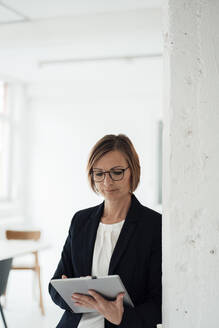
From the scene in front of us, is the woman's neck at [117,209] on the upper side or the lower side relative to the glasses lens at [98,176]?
lower

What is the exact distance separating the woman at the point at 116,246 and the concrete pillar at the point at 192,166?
0.21m

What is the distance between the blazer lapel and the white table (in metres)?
1.93

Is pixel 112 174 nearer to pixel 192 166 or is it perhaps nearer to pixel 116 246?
pixel 116 246

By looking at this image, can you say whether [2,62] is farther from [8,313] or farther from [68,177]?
[8,313]

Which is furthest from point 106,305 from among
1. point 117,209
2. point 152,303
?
point 117,209

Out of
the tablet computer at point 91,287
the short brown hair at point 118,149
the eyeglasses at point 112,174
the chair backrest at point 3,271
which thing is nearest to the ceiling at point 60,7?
the chair backrest at point 3,271

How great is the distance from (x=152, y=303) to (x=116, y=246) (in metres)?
0.28

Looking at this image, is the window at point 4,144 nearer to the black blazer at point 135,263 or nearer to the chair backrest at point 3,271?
the chair backrest at point 3,271

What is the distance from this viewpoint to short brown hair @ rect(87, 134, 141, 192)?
1921mm

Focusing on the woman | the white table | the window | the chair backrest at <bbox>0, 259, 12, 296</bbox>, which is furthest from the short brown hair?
the window

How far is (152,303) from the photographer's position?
178 centimetres

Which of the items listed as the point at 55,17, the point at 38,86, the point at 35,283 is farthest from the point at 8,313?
the point at 38,86

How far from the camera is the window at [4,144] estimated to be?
840 centimetres

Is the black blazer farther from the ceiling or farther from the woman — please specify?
the ceiling
